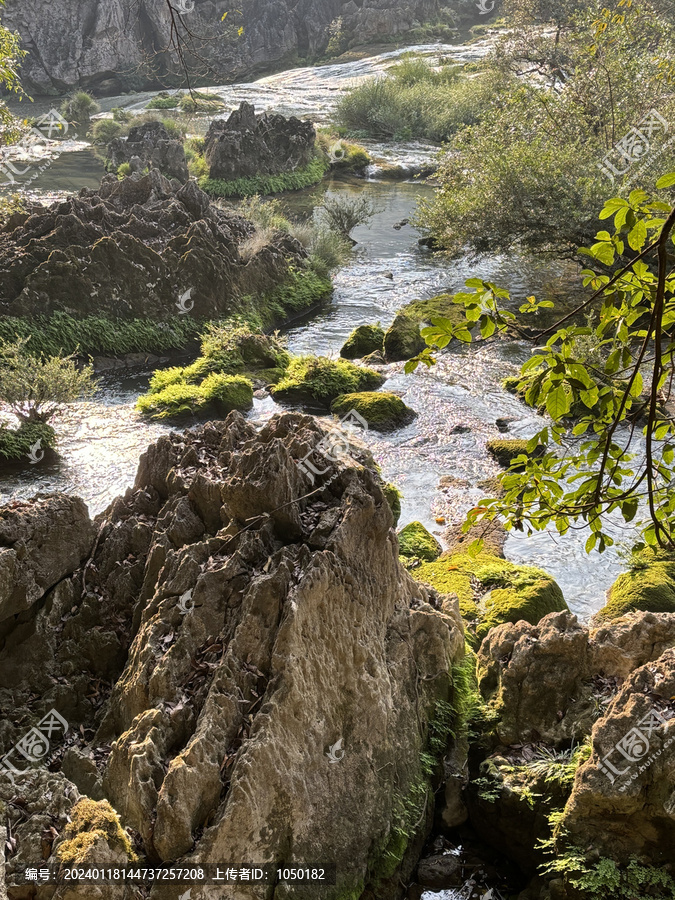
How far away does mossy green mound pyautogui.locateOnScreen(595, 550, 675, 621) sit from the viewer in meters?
9.22

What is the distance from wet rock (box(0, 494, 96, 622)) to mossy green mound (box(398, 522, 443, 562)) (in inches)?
211

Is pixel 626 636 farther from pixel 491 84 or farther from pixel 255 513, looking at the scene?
pixel 491 84

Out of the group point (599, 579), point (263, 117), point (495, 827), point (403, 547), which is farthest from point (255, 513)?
point (263, 117)

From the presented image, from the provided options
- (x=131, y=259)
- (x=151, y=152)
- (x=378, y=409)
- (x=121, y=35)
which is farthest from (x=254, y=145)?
(x=121, y=35)

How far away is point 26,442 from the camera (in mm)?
14305

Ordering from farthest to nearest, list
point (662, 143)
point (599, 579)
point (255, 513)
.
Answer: point (662, 143), point (599, 579), point (255, 513)

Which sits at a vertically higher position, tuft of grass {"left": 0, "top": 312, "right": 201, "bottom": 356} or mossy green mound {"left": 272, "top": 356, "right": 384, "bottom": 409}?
tuft of grass {"left": 0, "top": 312, "right": 201, "bottom": 356}

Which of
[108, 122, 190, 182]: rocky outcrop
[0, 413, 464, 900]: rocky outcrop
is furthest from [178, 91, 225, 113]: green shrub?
[0, 413, 464, 900]: rocky outcrop

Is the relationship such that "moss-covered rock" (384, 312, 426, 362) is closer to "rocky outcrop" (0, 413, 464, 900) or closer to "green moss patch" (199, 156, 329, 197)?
"rocky outcrop" (0, 413, 464, 900)

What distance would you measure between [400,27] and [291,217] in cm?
4658

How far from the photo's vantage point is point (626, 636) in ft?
21.5

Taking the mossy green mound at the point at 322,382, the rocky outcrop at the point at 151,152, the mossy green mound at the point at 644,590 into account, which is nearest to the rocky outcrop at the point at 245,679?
the mossy green mound at the point at 644,590

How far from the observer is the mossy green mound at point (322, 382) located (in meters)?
17.3

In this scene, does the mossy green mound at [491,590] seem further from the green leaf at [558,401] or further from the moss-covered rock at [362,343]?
the moss-covered rock at [362,343]
